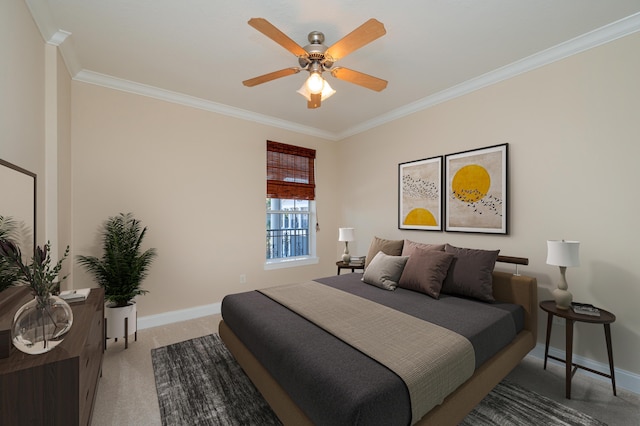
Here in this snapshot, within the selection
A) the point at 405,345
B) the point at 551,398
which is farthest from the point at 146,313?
the point at 551,398

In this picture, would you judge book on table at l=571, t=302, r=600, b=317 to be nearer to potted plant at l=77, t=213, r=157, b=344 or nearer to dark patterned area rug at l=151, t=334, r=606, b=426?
dark patterned area rug at l=151, t=334, r=606, b=426

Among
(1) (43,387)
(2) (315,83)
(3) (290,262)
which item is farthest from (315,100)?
(3) (290,262)

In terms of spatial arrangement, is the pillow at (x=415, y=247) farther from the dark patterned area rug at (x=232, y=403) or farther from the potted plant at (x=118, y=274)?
the potted plant at (x=118, y=274)

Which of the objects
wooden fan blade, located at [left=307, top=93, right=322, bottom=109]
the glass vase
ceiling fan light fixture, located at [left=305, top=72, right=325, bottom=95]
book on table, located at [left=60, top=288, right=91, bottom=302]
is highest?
ceiling fan light fixture, located at [left=305, top=72, right=325, bottom=95]

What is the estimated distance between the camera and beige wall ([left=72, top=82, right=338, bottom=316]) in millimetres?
2951

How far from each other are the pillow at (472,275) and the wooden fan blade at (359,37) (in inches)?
83.0

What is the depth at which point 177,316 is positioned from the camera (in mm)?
3410

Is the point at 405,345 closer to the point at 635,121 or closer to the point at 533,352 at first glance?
the point at 533,352

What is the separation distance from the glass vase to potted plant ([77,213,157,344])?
1625 mm

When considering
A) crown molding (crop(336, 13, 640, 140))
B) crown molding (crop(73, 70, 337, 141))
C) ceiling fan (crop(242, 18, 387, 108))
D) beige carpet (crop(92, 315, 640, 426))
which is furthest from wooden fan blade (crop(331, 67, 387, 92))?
beige carpet (crop(92, 315, 640, 426))

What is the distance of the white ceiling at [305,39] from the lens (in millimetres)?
1976

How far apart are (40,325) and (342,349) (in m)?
1.45

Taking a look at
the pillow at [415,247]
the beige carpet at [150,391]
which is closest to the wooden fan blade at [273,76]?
the pillow at [415,247]

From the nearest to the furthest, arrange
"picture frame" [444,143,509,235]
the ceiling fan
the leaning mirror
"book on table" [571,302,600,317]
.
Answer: the leaning mirror → the ceiling fan → "book on table" [571,302,600,317] → "picture frame" [444,143,509,235]
